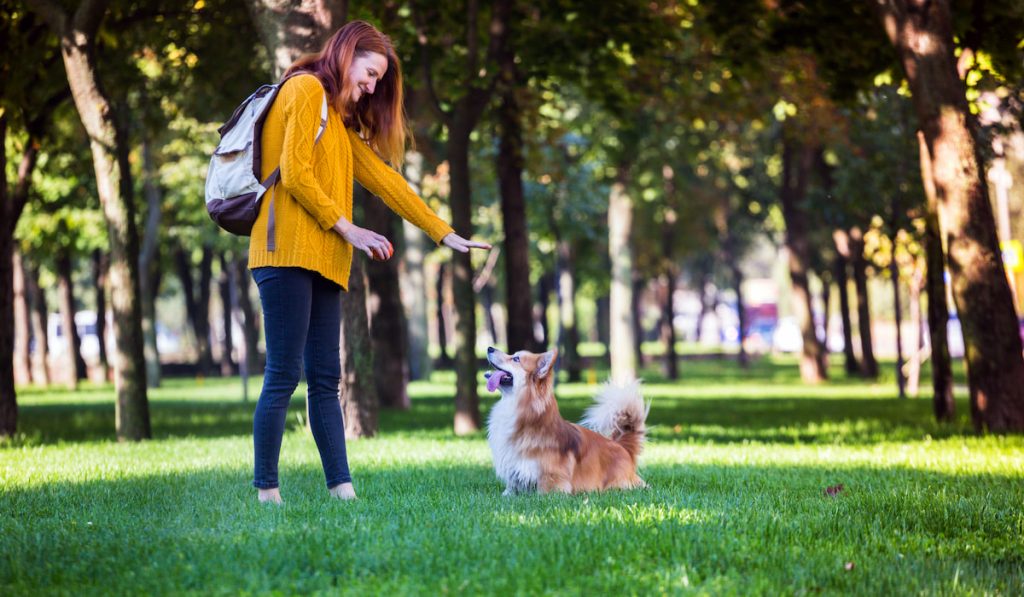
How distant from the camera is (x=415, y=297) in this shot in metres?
29.3

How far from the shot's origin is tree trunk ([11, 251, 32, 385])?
27.0 meters

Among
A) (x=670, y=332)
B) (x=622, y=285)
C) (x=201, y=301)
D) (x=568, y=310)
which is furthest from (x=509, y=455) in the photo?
(x=201, y=301)

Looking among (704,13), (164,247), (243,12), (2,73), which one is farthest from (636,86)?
(164,247)

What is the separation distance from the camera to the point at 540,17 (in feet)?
52.7

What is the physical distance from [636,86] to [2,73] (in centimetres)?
913

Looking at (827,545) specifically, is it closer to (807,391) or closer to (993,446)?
(993,446)

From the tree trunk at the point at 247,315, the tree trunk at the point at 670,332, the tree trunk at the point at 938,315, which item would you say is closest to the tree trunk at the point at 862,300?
the tree trunk at the point at 670,332

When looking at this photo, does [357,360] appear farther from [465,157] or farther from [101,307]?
[101,307]

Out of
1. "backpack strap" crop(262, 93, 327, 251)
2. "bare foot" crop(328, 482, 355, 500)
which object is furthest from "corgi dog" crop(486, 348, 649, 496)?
"backpack strap" crop(262, 93, 327, 251)

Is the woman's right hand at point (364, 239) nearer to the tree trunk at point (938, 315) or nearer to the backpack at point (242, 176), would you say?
the backpack at point (242, 176)

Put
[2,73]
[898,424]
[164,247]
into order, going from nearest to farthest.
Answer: [2,73] → [898,424] → [164,247]

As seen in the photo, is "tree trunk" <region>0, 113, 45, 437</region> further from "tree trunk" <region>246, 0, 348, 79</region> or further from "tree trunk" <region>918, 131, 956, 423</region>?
"tree trunk" <region>918, 131, 956, 423</region>

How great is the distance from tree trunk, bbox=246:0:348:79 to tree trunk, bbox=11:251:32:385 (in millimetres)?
12718

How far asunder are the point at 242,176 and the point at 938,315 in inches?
433
